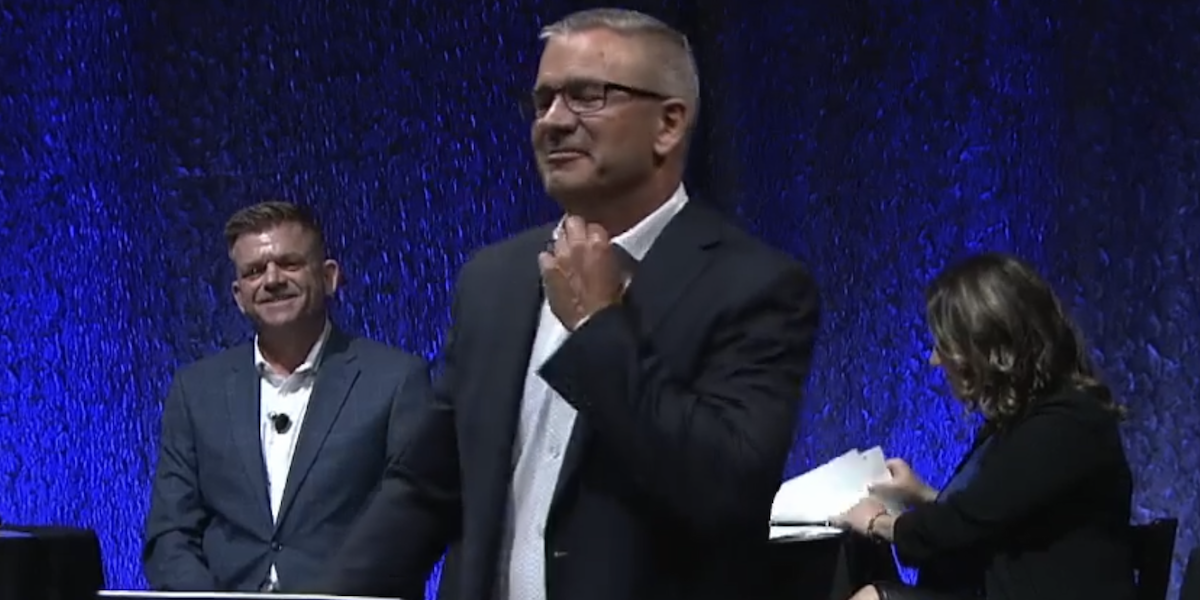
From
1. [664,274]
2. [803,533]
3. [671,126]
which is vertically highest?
[671,126]

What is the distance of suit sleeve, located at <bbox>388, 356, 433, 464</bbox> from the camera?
307 cm

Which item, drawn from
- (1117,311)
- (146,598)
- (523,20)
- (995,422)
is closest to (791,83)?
(523,20)

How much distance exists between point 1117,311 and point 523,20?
145cm

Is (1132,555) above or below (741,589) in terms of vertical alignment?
below

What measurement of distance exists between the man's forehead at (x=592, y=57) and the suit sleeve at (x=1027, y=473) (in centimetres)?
112

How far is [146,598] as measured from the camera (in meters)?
1.31

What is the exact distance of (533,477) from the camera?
1.72 meters

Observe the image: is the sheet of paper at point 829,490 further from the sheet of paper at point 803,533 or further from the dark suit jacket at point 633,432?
the dark suit jacket at point 633,432

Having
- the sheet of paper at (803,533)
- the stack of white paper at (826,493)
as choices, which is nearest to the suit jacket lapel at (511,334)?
the sheet of paper at (803,533)

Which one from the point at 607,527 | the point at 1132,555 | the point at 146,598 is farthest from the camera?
the point at 1132,555

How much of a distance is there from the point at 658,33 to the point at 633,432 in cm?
43

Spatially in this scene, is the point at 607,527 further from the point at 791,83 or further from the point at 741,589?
the point at 791,83

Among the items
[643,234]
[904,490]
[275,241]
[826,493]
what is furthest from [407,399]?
[643,234]

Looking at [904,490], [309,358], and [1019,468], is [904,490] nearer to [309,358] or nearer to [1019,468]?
[1019,468]
